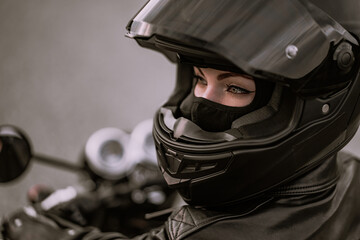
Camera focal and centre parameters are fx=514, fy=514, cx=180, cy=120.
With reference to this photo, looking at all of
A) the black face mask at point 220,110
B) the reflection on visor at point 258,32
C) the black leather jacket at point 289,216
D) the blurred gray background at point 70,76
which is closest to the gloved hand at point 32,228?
the black leather jacket at point 289,216

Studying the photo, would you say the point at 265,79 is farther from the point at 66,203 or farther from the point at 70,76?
the point at 70,76

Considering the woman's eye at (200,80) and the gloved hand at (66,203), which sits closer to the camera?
the woman's eye at (200,80)

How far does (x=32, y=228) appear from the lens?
98cm

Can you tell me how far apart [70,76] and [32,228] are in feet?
6.26

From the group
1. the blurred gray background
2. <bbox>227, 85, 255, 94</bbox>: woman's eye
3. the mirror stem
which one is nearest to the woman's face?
<bbox>227, 85, 255, 94</bbox>: woman's eye

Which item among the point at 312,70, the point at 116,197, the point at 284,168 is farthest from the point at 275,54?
the point at 116,197

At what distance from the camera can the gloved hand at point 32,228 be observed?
970 mm

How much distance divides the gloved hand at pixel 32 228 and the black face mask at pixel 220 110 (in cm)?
32

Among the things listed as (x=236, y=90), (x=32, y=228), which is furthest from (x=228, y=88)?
(x=32, y=228)

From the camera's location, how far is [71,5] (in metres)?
3.21

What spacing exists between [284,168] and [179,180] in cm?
18

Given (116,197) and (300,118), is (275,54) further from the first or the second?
(116,197)

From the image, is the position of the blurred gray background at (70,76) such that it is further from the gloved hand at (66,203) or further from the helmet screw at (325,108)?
the helmet screw at (325,108)

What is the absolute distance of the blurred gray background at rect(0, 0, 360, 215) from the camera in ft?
8.08
